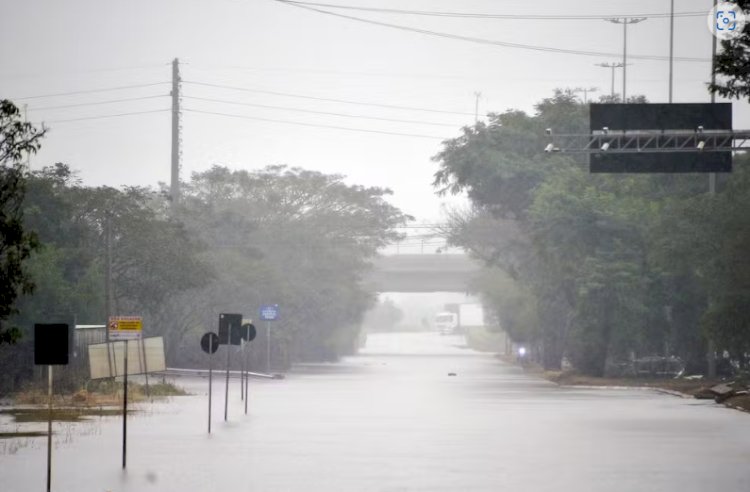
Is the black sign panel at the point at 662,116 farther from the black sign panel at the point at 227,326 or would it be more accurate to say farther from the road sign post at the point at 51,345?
the road sign post at the point at 51,345

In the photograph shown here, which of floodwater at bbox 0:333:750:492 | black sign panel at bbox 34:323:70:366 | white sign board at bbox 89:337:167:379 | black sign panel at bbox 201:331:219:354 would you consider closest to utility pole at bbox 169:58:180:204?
white sign board at bbox 89:337:167:379

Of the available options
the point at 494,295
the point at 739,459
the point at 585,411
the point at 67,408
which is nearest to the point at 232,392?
the point at 67,408

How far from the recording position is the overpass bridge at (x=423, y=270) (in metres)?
136

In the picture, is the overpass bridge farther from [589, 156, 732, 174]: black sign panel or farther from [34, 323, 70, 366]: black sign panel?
[34, 323, 70, 366]: black sign panel

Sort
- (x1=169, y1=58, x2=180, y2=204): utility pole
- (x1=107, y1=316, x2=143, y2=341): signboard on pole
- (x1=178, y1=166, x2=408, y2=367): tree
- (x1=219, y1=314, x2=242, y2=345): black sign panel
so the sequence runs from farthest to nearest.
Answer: (x1=178, y1=166, x2=408, y2=367): tree → (x1=169, y1=58, x2=180, y2=204): utility pole → (x1=219, y1=314, x2=242, y2=345): black sign panel → (x1=107, y1=316, x2=143, y2=341): signboard on pole

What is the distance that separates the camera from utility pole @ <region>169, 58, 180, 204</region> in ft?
281

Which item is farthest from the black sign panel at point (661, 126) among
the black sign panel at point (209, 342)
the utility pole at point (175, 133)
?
the utility pole at point (175, 133)

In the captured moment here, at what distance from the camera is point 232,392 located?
184 feet

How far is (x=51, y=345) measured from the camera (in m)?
22.4

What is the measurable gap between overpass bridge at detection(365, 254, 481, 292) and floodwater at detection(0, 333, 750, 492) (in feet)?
275

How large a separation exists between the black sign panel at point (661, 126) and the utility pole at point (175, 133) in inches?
1710

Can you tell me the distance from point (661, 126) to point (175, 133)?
50.2 metres

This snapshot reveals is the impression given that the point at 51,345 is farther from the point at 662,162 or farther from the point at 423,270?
the point at 423,270

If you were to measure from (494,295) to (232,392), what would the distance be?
160ft
